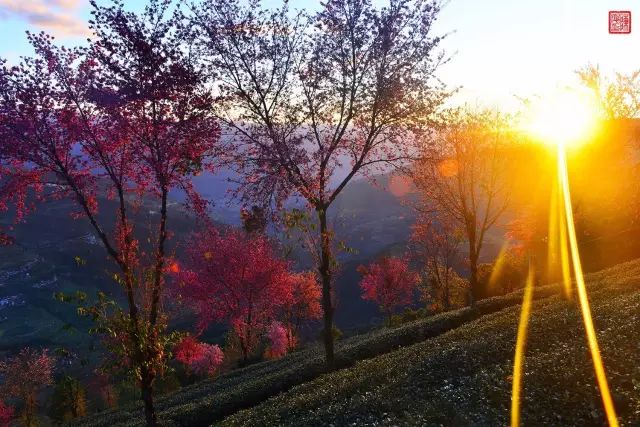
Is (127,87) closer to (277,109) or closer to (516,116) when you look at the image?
(277,109)

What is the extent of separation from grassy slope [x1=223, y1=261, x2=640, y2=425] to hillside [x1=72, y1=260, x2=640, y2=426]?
3 centimetres

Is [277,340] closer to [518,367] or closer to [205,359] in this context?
[205,359]

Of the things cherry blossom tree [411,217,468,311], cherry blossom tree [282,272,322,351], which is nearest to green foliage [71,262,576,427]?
cherry blossom tree [411,217,468,311]

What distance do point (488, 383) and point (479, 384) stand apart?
0.26 meters

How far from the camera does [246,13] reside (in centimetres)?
1838

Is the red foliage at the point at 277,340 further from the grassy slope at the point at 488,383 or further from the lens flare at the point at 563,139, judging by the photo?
the grassy slope at the point at 488,383

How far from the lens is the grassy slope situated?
10945 millimetres

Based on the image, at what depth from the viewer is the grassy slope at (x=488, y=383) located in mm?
10945

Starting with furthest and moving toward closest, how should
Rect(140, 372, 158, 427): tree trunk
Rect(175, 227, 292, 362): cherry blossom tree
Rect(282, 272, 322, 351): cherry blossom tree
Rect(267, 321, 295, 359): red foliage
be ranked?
1. Rect(267, 321, 295, 359): red foliage
2. Rect(282, 272, 322, 351): cherry blossom tree
3. Rect(175, 227, 292, 362): cherry blossom tree
4. Rect(140, 372, 158, 427): tree trunk

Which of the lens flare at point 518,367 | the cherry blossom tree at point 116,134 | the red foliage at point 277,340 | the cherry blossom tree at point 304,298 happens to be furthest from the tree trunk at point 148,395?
the red foliage at point 277,340

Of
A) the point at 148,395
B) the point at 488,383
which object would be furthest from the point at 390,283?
the point at 488,383

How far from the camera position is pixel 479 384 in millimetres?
12969

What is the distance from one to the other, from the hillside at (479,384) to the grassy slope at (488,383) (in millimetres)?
29

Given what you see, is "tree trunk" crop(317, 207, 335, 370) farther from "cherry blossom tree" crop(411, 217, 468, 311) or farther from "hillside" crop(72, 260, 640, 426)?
"cherry blossom tree" crop(411, 217, 468, 311)
